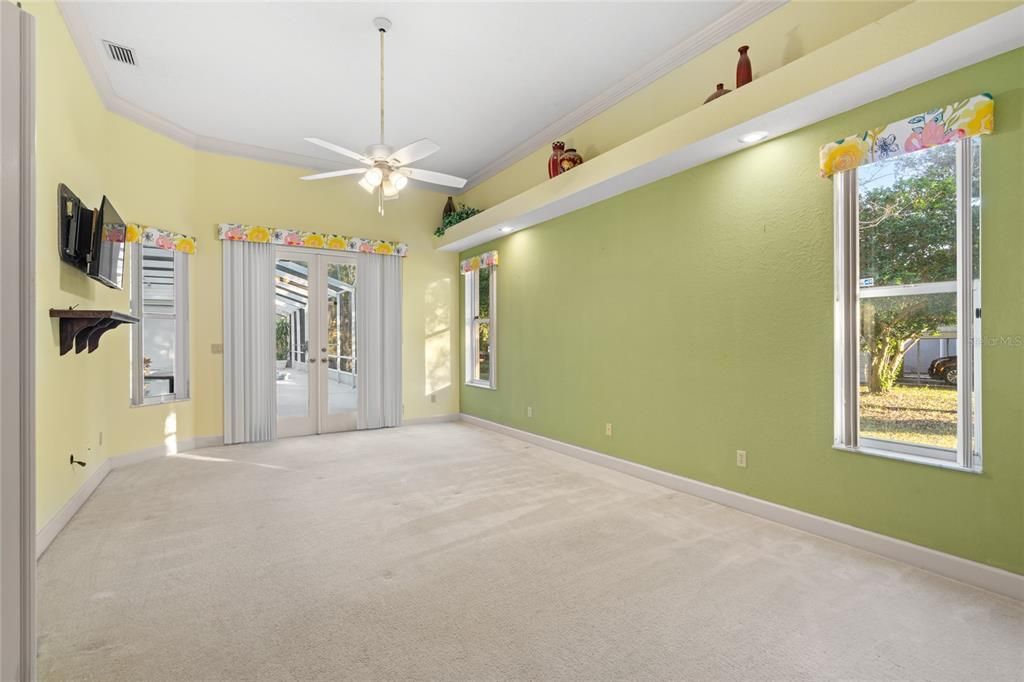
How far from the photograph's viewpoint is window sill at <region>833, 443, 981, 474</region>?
2.49 metres

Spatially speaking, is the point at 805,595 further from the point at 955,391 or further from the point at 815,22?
the point at 815,22

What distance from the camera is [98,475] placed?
13.7 ft

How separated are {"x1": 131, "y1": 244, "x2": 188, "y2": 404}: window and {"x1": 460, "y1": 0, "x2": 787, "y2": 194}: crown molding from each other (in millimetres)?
3939

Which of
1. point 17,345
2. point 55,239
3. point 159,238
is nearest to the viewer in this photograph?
point 17,345

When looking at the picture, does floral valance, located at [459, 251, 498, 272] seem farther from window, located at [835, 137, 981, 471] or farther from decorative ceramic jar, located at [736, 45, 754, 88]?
window, located at [835, 137, 981, 471]

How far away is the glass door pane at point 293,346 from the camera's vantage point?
5996mm

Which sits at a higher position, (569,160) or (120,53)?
(120,53)

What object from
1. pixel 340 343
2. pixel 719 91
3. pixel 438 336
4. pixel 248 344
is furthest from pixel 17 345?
pixel 438 336

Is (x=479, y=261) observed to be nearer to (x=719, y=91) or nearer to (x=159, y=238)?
(x=159, y=238)

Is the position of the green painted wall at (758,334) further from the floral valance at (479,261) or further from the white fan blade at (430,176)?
the white fan blade at (430,176)

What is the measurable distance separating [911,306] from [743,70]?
1770 millimetres

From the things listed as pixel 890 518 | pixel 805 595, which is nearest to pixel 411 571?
pixel 805 595

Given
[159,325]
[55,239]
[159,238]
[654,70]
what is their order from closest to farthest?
[55,239] → [654,70] → [159,238] → [159,325]

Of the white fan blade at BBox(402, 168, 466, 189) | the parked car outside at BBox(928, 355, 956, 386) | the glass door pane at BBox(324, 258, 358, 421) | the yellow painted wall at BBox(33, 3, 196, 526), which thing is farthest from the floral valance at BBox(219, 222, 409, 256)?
the parked car outside at BBox(928, 355, 956, 386)
